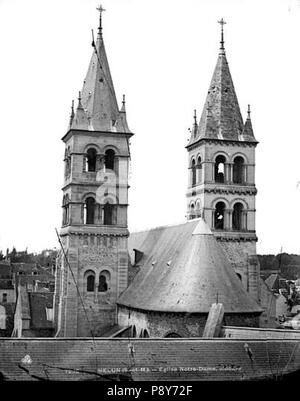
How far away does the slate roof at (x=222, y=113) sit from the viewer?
44.1 meters

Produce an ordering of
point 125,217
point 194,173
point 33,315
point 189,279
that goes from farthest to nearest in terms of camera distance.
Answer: point 194,173 < point 33,315 < point 125,217 < point 189,279

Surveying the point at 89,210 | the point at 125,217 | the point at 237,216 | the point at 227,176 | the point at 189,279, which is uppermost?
the point at 227,176

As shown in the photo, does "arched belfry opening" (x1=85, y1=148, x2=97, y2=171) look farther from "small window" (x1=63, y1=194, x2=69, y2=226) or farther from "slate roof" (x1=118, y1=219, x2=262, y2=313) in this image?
"slate roof" (x1=118, y1=219, x2=262, y2=313)

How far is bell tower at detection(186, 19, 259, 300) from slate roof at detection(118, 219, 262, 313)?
15.9 ft

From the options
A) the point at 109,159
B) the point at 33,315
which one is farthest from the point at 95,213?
the point at 33,315

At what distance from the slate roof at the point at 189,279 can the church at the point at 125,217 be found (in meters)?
0.10

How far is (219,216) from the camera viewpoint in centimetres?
4441

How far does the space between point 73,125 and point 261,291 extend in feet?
52.5

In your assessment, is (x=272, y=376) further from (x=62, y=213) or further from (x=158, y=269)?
(x=62, y=213)

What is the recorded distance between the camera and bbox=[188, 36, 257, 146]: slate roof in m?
44.1

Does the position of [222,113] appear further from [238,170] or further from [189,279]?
[189,279]

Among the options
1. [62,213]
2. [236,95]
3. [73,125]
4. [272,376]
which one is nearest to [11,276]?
[62,213]

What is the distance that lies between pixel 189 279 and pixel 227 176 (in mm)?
12595

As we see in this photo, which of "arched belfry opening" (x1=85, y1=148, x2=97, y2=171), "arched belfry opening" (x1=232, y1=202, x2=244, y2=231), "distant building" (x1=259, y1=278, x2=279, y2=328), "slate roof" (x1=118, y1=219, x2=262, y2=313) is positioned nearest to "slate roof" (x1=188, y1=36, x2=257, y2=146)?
"arched belfry opening" (x1=232, y1=202, x2=244, y2=231)
